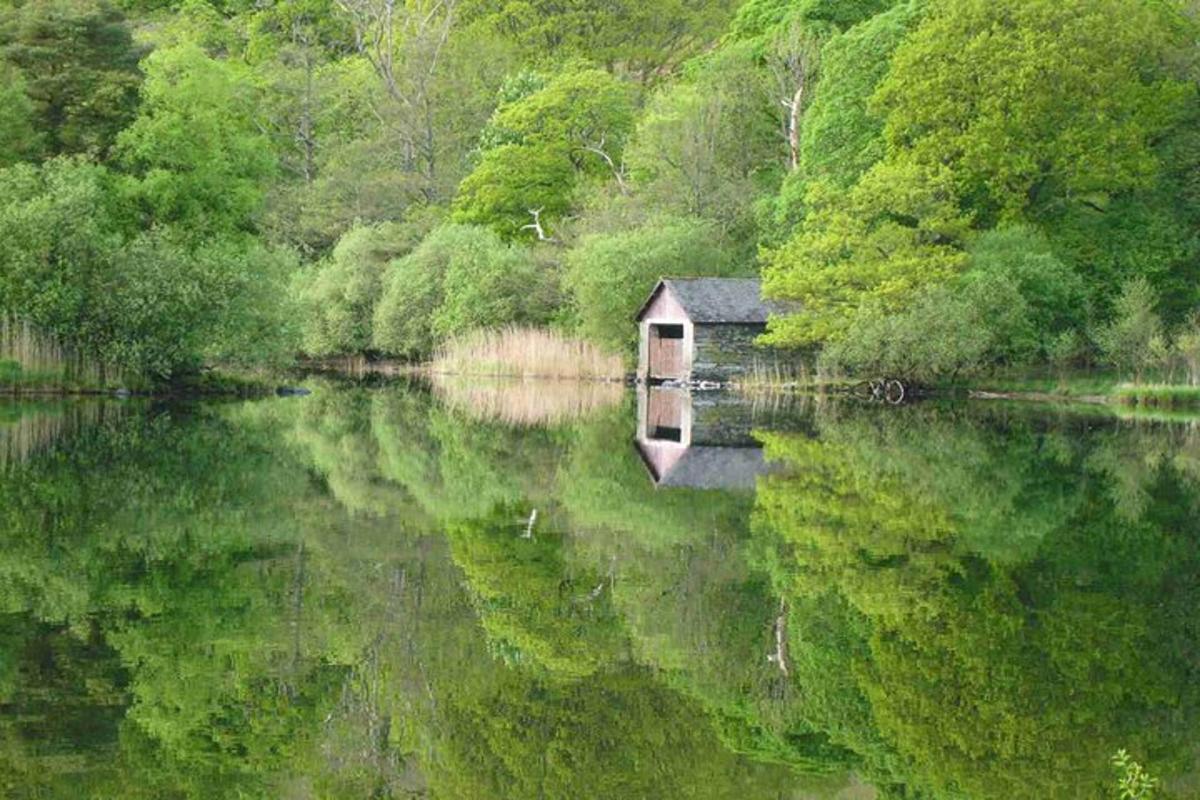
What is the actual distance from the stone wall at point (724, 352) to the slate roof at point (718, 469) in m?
23.0

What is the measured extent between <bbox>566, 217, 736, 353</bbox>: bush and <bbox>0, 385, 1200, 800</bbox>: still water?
1173 inches

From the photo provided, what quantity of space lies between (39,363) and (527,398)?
1318 centimetres

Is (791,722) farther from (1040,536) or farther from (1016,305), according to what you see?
(1016,305)

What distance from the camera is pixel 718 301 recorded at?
4912 cm

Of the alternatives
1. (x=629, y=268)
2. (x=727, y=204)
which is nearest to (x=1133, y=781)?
(x=629, y=268)

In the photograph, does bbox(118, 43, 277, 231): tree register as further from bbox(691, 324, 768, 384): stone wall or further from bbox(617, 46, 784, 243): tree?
bbox(617, 46, 784, 243): tree

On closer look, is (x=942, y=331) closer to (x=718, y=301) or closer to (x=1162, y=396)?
(x=1162, y=396)

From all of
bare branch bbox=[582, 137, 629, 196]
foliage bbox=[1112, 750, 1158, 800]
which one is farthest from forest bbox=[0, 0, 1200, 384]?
foliage bbox=[1112, 750, 1158, 800]

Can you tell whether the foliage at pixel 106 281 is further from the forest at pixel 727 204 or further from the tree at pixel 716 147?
the tree at pixel 716 147

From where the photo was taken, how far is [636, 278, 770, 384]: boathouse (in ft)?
160

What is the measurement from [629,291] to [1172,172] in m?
17.7

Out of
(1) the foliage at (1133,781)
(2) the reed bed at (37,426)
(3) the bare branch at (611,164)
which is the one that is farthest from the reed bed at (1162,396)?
(1) the foliage at (1133,781)

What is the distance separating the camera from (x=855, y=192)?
4503 centimetres

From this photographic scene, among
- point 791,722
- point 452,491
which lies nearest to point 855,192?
point 452,491
